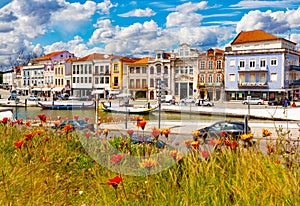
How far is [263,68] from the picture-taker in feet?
120

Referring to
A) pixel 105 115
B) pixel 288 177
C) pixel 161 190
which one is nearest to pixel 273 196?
pixel 288 177

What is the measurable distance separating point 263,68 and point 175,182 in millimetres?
36032

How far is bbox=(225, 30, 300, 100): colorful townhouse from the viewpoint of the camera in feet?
110

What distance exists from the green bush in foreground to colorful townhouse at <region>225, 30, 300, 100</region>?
101 ft

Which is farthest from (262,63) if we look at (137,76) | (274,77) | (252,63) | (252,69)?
(137,76)

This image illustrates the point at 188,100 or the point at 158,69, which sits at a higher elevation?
the point at 158,69

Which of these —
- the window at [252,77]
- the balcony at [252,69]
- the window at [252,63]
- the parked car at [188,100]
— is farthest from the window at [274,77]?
the parked car at [188,100]

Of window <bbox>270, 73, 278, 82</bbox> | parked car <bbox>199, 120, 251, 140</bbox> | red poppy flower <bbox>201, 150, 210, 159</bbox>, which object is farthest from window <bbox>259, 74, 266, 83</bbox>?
red poppy flower <bbox>201, 150, 210, 159</bbox>

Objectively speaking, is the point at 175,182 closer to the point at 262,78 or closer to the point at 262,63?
the point at 262,63

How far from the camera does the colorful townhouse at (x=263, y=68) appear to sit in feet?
110

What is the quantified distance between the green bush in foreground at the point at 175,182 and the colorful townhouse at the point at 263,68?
1209 inches

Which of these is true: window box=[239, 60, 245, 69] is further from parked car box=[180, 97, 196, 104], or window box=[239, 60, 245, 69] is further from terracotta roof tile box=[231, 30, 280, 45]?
parked car box=[180, 97, 196, 104]

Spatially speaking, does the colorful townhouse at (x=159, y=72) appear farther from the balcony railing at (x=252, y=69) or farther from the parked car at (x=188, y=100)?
the balcony railing at (x=252, y=69)

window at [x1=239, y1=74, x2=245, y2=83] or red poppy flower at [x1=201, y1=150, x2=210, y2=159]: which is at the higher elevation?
window at [x1=239, y1=74, x2=245, y2=83]
